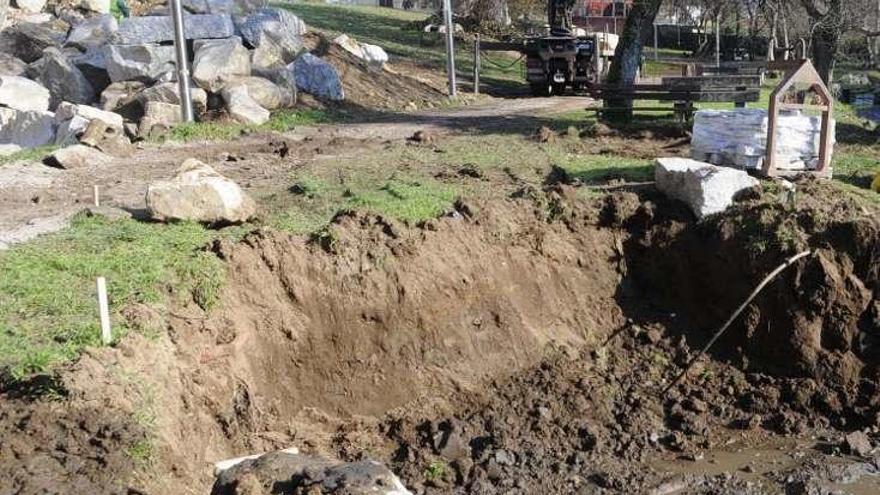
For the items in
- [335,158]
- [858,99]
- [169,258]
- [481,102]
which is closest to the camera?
[169,258]

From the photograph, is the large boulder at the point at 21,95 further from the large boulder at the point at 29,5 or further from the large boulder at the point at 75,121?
the large boulder at the point at 29,5

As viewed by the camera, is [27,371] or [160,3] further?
[160,3]

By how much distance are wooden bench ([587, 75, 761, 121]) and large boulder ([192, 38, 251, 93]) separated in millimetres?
6730

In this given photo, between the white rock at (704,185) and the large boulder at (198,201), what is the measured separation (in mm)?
4659

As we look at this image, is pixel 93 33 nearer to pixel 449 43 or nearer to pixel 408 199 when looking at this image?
pixel 449 43

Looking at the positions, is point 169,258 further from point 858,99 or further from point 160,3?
point 858,99

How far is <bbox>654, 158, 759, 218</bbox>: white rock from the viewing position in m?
9.98

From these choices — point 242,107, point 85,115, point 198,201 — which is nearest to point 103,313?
point 198,201

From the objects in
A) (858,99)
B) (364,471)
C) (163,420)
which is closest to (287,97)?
(163,420)

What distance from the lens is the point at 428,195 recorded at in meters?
10.2

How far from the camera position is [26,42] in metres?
19.7

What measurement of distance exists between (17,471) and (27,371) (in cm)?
100

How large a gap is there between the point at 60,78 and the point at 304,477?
48.5 feet

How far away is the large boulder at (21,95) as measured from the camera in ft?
53.9
